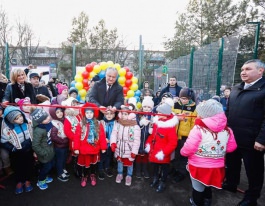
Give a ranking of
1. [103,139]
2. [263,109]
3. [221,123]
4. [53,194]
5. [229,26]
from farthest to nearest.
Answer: [229,26] → [103,139] → [53,194] → [263,109] → [221,123]

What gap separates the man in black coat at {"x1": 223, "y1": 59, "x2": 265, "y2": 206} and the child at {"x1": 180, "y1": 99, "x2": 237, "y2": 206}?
0.37m

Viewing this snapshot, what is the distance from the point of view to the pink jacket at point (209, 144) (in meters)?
2.35

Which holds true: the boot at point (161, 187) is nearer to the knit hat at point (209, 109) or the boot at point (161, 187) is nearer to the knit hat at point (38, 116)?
the knit hat at point (209, 109)

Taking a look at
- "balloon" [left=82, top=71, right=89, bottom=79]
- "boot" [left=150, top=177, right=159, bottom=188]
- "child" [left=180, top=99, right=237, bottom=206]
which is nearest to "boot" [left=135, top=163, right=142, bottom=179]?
"boot" [left=150, top=177, right=159, bottom=188]

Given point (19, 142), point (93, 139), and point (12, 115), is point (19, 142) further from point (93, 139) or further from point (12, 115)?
point (93, 139)

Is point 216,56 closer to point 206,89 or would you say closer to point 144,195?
point 206,89

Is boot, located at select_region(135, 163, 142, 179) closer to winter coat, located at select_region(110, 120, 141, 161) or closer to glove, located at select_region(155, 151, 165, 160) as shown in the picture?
winter coat, located at select_region(110, 120, 141, 161)

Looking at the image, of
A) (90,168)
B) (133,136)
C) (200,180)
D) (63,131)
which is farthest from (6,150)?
(200,180)

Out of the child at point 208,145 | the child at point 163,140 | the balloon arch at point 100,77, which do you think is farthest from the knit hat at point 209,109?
the balloon arch at point 100,77

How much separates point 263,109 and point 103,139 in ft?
7.64

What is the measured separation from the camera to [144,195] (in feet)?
10.1

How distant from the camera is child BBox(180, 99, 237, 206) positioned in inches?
92.8

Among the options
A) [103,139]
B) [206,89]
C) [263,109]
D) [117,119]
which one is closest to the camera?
[263,109]

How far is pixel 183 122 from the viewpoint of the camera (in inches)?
141
